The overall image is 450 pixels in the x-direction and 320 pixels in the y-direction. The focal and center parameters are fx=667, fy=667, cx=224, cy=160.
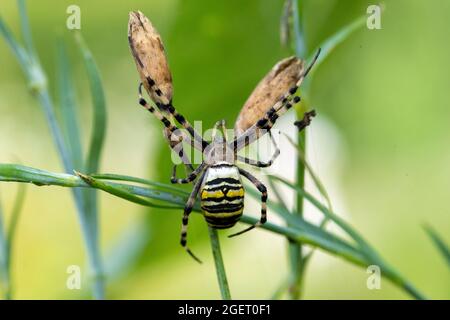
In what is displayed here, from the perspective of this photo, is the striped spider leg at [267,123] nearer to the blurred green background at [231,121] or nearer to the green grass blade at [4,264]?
the green grass blade at [4,264]

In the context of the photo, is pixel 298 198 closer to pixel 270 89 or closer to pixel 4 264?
pixel 270 89

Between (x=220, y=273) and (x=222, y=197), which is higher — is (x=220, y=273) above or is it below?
below

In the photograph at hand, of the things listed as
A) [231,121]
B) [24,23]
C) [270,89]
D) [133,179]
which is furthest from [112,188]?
[231,121]

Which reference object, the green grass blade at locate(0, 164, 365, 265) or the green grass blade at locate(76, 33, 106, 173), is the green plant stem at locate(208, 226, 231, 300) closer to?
the green grass blade at locate(0, 164, 365, 265)

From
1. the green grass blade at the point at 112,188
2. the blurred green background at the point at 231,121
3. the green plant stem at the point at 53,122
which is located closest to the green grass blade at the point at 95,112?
the green plant stem at the point at 53,122

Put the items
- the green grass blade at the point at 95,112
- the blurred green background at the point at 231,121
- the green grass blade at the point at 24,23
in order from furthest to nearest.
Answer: the blurred green background at the point at 231,121 < the green grass blade at the point at 24,23 < the green grass blade at the point at 95,112

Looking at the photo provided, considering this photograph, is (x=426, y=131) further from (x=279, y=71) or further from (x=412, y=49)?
(x=279, y=71)
